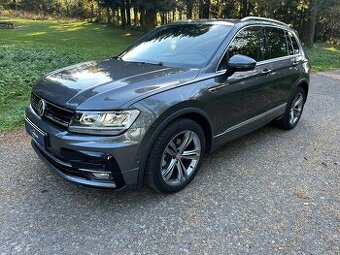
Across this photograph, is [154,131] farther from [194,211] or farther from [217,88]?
[217,88]

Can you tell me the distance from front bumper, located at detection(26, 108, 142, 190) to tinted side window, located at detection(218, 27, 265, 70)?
4.97 ft

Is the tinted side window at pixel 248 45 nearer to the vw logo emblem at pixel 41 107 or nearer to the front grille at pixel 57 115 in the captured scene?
the front grille at pixel 57 115

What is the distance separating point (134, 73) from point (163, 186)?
118cm

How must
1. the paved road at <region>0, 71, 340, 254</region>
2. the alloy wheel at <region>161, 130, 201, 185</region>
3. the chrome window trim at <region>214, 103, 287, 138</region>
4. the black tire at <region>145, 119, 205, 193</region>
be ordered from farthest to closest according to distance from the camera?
1. the chrome window trim at <region>214, 103, 287, 138</region>
2. the alloy wheel at <region>161, 130, 201, 185</region>
3. the black tire at <region>145, 119, 205, 193</region>
4. the paved road at <region>0, 71, 340, 254</region>

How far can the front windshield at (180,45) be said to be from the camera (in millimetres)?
4047

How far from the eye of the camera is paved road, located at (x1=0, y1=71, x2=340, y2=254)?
9.69ft

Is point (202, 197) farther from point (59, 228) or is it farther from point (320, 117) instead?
point (320, 117)

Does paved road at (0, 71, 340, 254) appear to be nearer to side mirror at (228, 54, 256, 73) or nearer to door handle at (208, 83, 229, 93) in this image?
door handle at (208, 83, 229, 93)

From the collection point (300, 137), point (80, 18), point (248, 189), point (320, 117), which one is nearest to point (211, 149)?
point (248, 189)

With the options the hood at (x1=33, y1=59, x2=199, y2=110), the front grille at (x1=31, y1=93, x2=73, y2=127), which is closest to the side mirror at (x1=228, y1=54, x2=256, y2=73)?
the hood at (x1=33, y1=59, x2=199, y2=110)

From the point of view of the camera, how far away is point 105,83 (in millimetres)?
3373

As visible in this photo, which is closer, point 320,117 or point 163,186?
point 163,186

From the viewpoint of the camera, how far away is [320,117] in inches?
267

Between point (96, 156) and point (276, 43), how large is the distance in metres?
3.37
